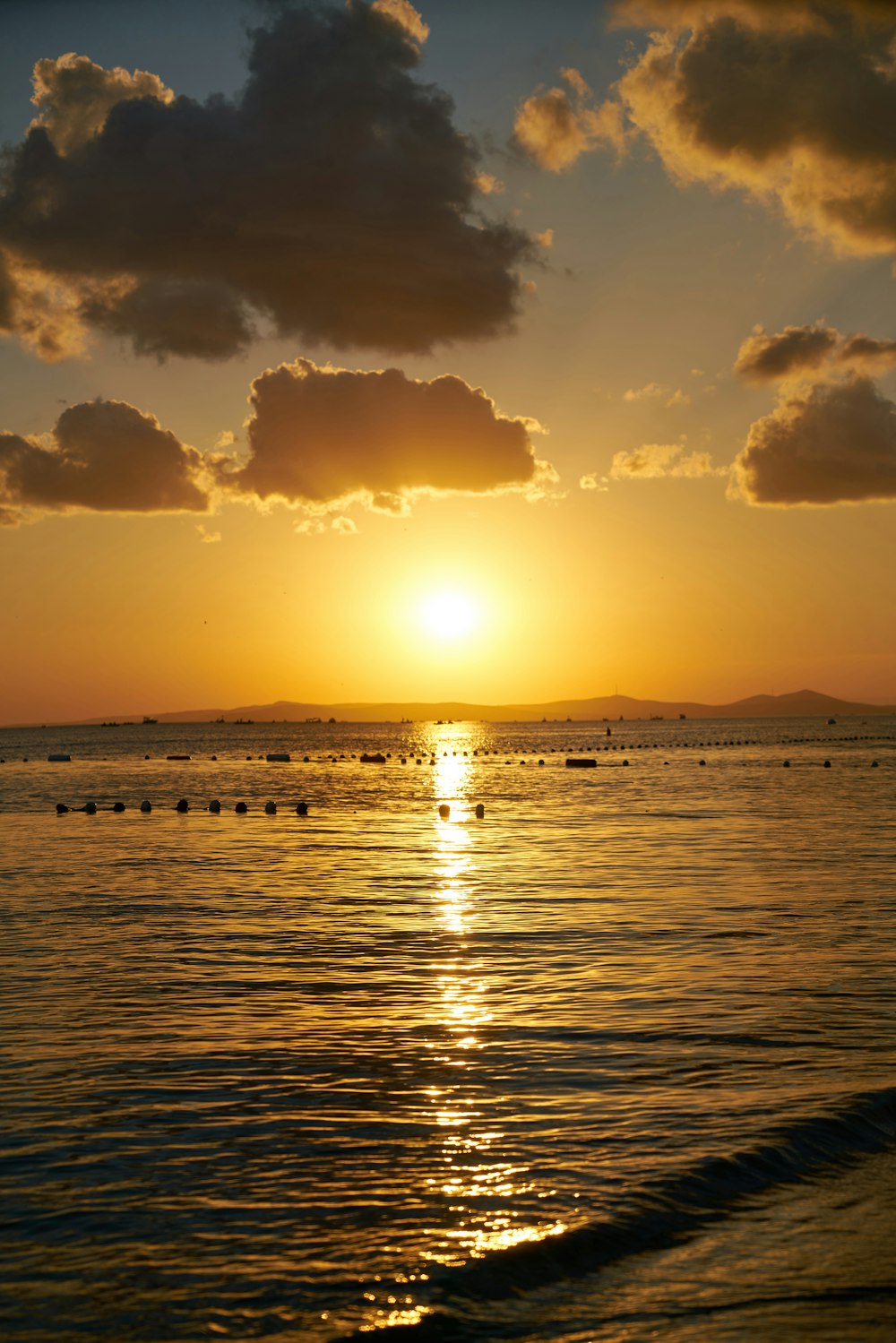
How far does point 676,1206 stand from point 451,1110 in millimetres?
3392

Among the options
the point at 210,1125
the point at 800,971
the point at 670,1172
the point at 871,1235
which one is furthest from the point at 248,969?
the point at 871,1235

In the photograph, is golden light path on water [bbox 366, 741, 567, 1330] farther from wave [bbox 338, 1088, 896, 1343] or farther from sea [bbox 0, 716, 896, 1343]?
wave [bbox 338, 1088, 896, 1343]

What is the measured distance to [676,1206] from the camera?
10992 millimetres

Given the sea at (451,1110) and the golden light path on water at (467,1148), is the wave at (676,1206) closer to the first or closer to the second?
the sea at (451,1110)

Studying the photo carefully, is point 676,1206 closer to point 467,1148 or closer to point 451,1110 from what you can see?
point 467,1148

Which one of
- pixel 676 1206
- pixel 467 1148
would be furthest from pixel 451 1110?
pixel 676 1206

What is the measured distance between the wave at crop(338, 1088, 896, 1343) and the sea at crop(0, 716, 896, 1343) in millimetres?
30

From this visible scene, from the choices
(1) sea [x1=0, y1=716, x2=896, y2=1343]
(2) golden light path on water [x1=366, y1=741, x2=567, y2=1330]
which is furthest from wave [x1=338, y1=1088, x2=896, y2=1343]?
(2) golden light path on water [x1=366, y1=741, x2=567, y2=1330]

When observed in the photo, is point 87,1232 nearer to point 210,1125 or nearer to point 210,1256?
point 210,1256

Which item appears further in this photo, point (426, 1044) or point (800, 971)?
point (800, 971)

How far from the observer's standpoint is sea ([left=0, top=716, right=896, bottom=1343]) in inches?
368

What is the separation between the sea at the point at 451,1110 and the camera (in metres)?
9.36

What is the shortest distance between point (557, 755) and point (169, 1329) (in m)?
158

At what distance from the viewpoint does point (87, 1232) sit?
10.5 meters
